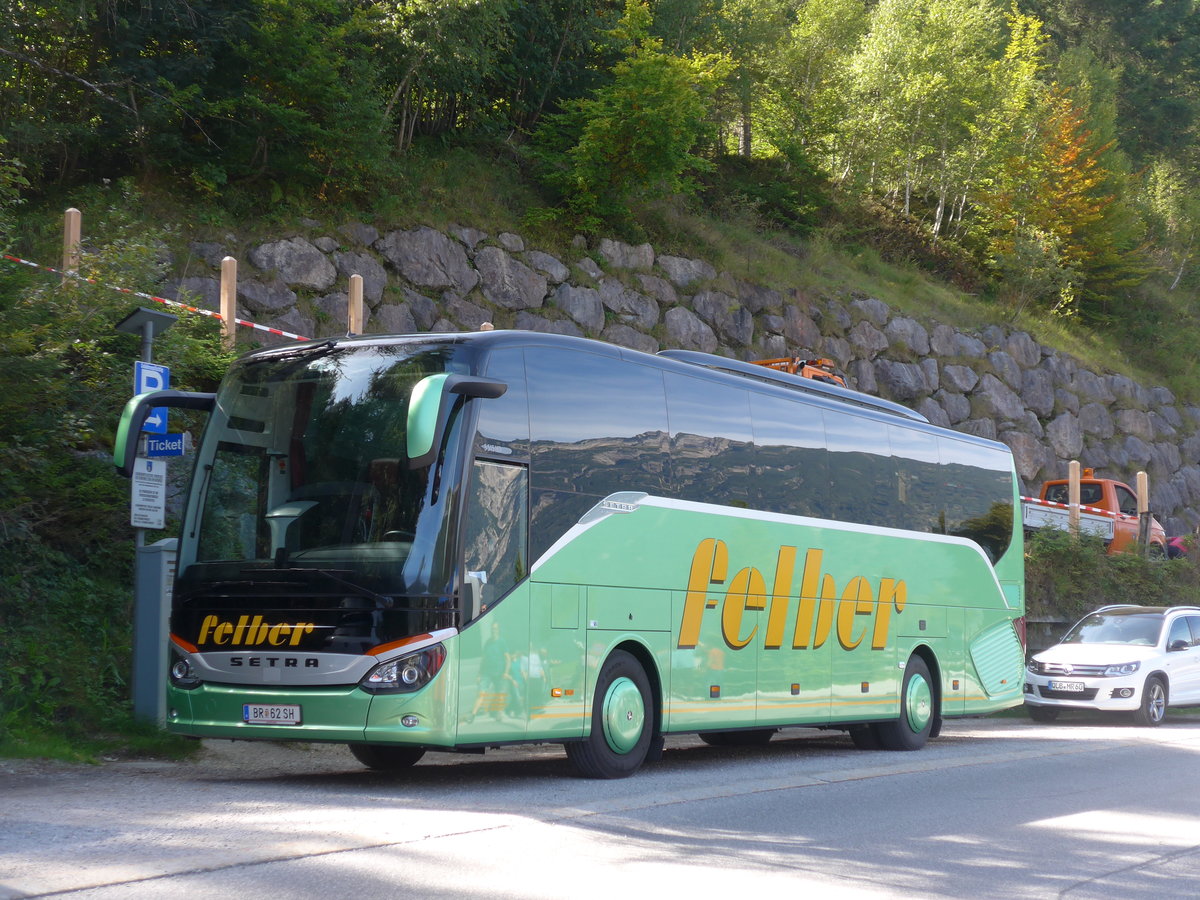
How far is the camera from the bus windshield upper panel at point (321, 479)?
8.88 metres

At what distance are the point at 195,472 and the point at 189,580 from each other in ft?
2.73

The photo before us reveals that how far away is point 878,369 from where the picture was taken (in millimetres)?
35938

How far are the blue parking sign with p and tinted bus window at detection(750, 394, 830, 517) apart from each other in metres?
5.55

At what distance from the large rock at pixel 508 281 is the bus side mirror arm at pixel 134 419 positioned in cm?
1752

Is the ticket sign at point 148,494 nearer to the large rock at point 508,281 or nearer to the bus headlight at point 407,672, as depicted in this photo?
the bus headlight at point 407,672

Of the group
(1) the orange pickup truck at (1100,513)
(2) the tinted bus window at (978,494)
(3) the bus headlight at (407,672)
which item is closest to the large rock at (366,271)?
(2) the tinted bus window at (978,494)

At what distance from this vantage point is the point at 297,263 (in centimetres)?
2381

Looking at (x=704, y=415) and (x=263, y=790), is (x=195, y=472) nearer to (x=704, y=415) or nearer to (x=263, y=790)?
(x=263, y=790)

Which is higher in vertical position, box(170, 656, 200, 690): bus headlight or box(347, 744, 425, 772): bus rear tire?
box(170, 656, 200, 690): bus headlight

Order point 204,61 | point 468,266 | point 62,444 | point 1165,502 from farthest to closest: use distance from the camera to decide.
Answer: point 1165,502 → point 468,266 → point 204,61 → point 62,444

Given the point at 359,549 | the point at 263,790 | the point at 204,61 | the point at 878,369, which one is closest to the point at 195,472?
the point at 359,549

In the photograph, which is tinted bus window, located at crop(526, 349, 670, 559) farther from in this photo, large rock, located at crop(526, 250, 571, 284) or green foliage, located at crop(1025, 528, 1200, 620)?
large rock, located at crop(526, 250, 571, 284)

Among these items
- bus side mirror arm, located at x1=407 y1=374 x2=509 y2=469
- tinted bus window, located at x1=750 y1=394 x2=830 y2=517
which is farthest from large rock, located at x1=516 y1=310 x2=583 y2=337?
bus side mirror arm, located at x1=407 y1=374 x2=509 y2=469

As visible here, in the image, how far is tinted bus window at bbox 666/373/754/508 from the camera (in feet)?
37.5
